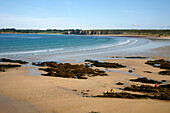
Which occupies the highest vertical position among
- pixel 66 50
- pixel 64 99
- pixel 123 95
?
pixel 123 95

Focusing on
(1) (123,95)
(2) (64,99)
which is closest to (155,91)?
(1) (123,95)

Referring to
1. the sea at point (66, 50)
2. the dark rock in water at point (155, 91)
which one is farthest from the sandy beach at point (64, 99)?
the sea at point (66, 50)

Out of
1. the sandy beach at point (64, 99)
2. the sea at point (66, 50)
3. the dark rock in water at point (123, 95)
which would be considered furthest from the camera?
the sea at point (66, 50)

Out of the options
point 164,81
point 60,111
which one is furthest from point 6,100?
point 164,81

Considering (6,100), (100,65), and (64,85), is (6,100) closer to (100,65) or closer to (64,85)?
(64,85)

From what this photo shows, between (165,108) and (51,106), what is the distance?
729 cm

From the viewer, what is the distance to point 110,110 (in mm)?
12102

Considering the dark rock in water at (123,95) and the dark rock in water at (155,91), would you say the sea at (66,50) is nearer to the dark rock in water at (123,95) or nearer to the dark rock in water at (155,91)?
the dark rock in water at (155,91)

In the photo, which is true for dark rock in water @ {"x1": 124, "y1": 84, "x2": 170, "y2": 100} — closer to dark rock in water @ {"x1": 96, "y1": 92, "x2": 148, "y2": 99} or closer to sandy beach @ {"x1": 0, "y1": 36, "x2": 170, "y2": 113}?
sandy beach @ {"x1": 0, "y1": 36, "x2": 170, "y2": 113}

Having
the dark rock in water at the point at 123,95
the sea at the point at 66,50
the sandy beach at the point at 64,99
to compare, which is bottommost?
the sea at the point at 66,50

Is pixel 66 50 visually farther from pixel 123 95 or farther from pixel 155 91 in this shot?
pixel 123 95

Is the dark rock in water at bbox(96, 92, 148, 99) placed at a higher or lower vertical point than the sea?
higher

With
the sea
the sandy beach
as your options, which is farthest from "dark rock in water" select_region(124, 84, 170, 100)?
the sea

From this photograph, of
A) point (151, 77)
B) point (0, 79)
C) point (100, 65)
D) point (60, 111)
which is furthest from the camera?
point (100, 65)
